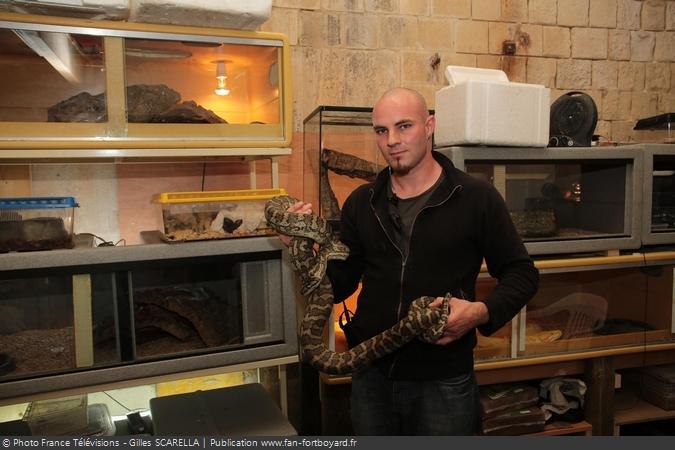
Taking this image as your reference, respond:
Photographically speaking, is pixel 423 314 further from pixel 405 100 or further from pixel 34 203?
pixel 34 203

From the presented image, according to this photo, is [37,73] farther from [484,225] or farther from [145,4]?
[484,225]

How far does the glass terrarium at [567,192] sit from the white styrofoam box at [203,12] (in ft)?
4.00

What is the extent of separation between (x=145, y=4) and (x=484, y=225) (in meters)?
1.70

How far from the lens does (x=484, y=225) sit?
2105mm

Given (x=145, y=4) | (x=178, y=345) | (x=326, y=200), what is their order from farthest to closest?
(x=326, y=200) → (x=178, y=345) → (x=145, y=4)

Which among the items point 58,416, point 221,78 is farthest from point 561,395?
point 58,416

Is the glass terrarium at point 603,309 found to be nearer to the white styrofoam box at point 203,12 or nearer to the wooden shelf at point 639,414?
the wooden shelf at point 639,414

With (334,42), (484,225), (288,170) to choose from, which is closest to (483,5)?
(334,42)

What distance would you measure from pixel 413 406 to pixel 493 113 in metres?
1.57

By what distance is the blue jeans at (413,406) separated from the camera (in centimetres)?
208

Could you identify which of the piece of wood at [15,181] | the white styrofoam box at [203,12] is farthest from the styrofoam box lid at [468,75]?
the piece of wood at [15,181]

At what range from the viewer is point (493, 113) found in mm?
2795

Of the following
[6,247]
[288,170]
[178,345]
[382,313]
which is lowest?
[178,345]

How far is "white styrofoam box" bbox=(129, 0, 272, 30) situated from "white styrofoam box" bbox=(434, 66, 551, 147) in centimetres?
110
